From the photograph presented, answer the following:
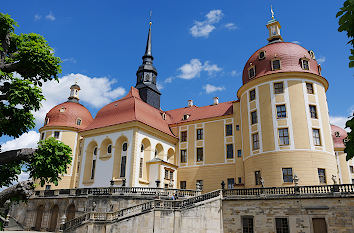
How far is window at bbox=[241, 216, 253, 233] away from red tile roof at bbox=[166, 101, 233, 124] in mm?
15028

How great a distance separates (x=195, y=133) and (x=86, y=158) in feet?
44.0

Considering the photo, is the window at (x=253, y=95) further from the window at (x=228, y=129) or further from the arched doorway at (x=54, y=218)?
the arched doorway at (x=54, y=218)

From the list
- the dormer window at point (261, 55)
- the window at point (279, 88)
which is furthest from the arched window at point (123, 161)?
the dormer window at point (261, 55)

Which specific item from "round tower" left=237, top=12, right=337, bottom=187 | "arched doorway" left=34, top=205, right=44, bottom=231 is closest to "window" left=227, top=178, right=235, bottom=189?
"round tower" left=237, top=12, right=337, bottom=187

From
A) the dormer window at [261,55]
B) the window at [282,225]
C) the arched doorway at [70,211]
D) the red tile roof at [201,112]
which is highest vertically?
the dormer window at [261,55]

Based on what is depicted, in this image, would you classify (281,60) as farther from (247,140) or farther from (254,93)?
(247,140)

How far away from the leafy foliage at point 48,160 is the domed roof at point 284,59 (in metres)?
21.5

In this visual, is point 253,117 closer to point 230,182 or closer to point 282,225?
point 230,182

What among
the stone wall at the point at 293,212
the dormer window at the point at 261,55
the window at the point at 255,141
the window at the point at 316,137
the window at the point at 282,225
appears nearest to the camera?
the stone wall at the point at 293,212

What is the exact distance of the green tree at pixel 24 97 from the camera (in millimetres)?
10836

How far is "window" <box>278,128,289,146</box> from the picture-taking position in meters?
25.3

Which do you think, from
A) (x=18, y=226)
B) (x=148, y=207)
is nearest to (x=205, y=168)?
(x=148, y=207)

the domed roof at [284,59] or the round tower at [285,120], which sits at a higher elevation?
the domed roof at [284,59]

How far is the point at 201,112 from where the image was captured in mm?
37594
